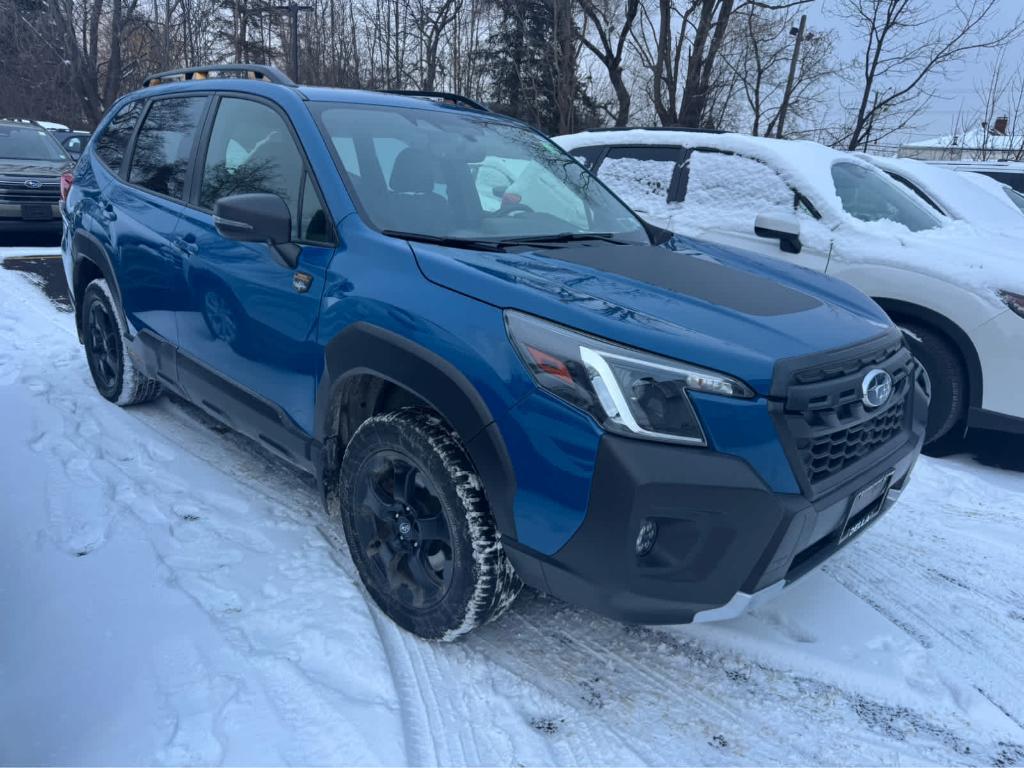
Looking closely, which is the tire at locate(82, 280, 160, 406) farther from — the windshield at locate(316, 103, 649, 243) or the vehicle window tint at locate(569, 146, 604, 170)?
the vehicle window tint at locate(569, 146, 604, 170)

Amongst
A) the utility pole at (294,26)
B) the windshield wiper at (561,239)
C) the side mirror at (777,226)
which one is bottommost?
the windshield wiper at (561,239)

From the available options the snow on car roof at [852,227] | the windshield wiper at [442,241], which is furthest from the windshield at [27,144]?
the windshield wiper at [442,241]

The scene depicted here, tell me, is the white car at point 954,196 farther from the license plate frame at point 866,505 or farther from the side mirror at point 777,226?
the license plate frame at point 866,505

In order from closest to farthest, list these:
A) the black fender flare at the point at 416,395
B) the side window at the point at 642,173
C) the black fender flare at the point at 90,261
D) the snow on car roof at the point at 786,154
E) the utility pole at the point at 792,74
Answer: the black fender flare at the point at 416,395 → the black fender flare at the point at 90,261 → the snow on car roof at the point at 786,154 → the side window at the point at 642,173 → the utility pole at the point at 792,74

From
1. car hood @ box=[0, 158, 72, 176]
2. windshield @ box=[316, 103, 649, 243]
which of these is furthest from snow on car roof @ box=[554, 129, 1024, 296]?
car hood @ box=[0, 158, 72, 176]

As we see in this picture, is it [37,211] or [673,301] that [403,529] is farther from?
[37,211]

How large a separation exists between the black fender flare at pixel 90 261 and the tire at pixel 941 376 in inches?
178

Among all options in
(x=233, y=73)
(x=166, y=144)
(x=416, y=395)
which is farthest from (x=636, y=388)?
(x=166, y=144)

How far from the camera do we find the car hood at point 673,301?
1997 millimetres

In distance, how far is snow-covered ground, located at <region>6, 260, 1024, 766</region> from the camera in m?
2.14

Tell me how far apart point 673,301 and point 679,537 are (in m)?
0.70

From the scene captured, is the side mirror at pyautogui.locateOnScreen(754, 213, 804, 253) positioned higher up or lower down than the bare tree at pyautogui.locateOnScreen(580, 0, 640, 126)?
lower down

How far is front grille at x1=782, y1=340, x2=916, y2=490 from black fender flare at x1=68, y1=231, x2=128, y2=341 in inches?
139

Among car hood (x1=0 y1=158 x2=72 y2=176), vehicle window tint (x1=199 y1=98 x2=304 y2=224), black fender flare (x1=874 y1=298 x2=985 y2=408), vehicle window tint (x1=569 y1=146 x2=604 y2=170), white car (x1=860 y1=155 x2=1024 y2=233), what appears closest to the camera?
vehicle window tint (x1=199 y1=98 x2=304 y2=224)
